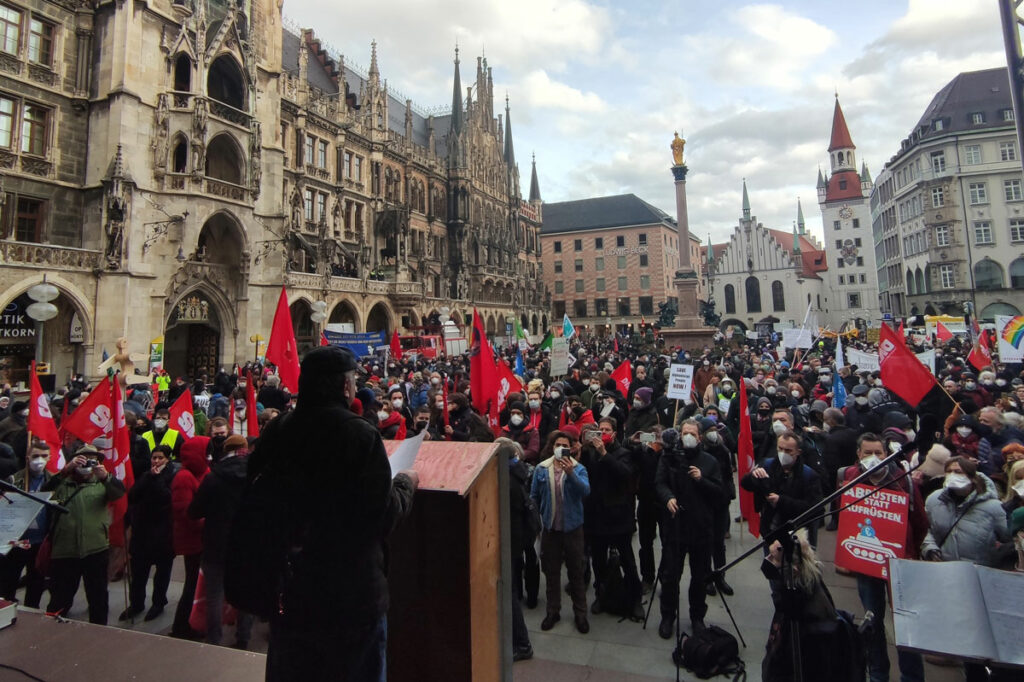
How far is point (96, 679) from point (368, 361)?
20.6 metres

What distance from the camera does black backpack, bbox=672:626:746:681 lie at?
14.7 feet

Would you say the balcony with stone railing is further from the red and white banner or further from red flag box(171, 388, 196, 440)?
the red and white banner

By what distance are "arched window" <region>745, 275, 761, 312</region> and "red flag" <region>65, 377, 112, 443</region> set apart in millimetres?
74857

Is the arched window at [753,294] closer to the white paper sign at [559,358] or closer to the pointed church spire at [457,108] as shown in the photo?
the pointed church spire at [457,108]

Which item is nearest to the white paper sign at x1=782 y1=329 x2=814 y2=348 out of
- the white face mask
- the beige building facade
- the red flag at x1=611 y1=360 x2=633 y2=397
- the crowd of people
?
the red flag at x1=611 y1=360 x2=633 y2=397

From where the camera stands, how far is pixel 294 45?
36719 mm

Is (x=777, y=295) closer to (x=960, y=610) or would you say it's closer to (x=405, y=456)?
(x=960, y=610)

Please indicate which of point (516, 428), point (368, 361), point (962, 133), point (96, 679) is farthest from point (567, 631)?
point (962, 133)

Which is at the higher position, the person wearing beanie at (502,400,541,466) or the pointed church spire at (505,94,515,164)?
the pointed church spire at (505,94,515,164)

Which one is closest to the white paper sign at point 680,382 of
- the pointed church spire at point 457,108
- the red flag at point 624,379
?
the red flag at point 624,379

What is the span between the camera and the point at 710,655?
4492 mm

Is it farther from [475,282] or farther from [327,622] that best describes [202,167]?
[475,282]

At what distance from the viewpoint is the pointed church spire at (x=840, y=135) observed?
78875mm

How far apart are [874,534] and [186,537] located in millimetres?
6567
